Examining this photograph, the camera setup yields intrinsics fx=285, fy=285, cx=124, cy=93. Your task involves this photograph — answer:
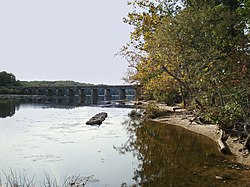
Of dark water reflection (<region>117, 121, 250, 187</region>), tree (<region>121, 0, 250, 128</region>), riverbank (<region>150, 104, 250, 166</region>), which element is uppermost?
tree (<region>121, 0, 250, 128</region>)

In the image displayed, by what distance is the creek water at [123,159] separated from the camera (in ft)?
34.7

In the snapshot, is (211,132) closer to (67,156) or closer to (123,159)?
(123,159)

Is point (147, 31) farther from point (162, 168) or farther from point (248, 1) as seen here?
point (162, 168)

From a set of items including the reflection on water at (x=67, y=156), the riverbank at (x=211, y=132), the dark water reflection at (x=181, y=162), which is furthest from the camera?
the riverbank at (x=211, y=132)

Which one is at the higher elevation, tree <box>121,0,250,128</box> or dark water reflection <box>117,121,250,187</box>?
tree <box>121,0,250,128</box>

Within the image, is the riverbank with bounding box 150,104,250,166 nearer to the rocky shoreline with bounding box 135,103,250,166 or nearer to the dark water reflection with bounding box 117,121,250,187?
the rocky shoreline with bounding box 135,103,250,166

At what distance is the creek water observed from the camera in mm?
10578

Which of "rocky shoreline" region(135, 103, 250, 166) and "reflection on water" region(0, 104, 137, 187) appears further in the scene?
"rocky shoreline" region(135, 103, 250, 166)

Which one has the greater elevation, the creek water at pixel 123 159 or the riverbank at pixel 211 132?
the riverbank at pixel 211 132

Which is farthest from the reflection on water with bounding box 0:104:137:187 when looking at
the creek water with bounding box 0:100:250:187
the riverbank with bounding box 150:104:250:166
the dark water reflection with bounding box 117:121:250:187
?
the riverbank with bounding box 150:104:250:166

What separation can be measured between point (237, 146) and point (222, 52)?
505cm

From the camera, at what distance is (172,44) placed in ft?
51.8

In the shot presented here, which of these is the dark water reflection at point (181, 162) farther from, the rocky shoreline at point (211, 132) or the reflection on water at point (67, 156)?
the reflection on water at point (67, 156)

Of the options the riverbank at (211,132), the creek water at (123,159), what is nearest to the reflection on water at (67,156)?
the creek water at (123,159)
